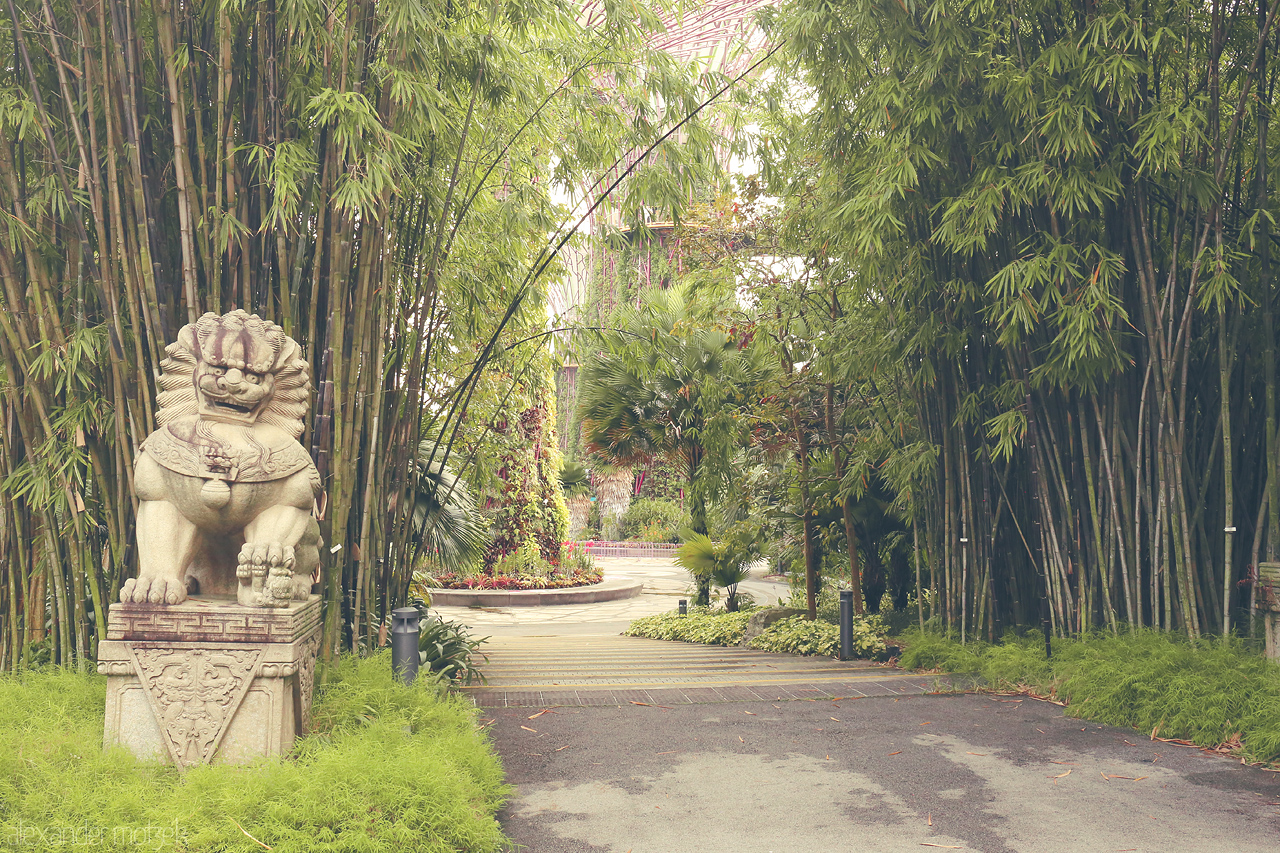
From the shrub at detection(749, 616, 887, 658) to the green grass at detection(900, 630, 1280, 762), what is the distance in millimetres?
1326

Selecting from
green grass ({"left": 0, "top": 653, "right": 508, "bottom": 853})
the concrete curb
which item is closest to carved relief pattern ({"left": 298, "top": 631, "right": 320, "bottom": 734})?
green grass ({"left": 0, "top": 653, "right": 508, "bottom": 853})

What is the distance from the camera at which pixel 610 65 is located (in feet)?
12.3

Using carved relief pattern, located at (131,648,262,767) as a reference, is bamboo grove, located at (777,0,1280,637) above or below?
above

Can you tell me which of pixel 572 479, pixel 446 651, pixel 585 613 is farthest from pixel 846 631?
pixel 572 479

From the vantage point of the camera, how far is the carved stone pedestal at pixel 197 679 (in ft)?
6.87

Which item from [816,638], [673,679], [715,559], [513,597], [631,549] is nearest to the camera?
[673,679]

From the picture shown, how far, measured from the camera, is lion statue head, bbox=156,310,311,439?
2.20 metres

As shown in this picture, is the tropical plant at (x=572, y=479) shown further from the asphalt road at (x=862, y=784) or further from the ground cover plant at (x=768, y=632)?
the asphalt road at (x=862, y=784)

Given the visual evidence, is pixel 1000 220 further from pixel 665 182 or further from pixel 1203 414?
pixel 665 182

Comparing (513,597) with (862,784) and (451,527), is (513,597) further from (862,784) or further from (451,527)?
(862,784)

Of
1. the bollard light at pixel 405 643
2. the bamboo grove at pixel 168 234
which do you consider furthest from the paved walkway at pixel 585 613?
the bamboo grove at pixel 168 234

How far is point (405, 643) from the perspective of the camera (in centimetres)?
297

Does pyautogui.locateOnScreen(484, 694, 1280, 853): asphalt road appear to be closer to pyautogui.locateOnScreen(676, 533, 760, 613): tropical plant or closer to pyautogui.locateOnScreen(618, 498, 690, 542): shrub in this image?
pyautogui.locateOnScreen(676, 533, 760, 613): tropical plant

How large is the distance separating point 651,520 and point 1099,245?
16.1 metres
